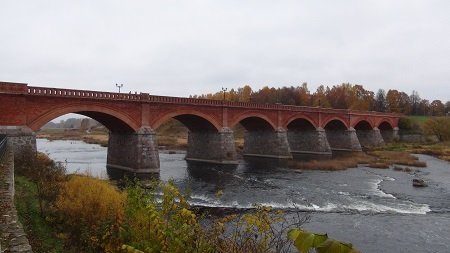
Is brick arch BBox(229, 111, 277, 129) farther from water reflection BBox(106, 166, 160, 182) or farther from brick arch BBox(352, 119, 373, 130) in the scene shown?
brick arch BBox(352, 119, 373, 130)

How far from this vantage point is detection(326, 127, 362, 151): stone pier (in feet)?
235

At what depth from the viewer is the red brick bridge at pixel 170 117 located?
99.9 ft

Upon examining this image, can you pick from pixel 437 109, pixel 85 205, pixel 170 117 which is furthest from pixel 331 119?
pixel 437 109

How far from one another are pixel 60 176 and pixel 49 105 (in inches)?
552

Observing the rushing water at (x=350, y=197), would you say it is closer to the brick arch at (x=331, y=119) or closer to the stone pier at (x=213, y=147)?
the stone pier at (x=213, y=147)

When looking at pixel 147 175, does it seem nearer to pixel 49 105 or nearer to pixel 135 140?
pixel 135 140

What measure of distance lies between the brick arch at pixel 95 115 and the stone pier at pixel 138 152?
976 mm

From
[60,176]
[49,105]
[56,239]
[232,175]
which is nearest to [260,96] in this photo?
[232,175]

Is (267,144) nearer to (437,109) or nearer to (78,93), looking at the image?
(78,93)

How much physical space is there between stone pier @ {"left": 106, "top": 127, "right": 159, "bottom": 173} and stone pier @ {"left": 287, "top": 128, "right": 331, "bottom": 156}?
1271 inches

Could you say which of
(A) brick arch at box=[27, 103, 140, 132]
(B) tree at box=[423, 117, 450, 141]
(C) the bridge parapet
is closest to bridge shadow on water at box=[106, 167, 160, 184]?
(A) brick arch at box=[27, 103, 140, 132]

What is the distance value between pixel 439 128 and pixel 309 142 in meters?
Answer: 36.1

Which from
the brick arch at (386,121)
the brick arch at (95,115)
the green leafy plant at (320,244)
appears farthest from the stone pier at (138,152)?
the brick arch at (386,121)

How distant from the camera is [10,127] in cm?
2944
